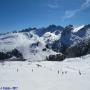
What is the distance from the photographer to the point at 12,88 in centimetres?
2352

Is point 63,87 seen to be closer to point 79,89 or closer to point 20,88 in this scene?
point 79,89

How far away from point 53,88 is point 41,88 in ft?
5.20

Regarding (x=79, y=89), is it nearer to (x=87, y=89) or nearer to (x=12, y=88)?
(x=87, y=89)

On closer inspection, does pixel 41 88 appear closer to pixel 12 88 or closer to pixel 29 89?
pixel 29 89

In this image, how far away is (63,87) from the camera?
2538 cm

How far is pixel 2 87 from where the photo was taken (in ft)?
78.5

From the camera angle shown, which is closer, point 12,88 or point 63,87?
point 12,88

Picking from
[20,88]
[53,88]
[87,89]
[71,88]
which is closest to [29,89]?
[20,88]

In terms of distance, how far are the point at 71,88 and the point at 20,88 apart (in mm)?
6710

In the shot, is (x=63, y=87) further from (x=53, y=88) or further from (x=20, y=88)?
(x=20, y=88)

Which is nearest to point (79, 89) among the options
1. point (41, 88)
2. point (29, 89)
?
point (41, 88)

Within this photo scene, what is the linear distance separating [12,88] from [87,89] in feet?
31.6

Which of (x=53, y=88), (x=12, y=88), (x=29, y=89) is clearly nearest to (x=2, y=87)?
(x=12, y=88)

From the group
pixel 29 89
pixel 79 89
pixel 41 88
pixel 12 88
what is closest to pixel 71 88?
pixel 79 89
